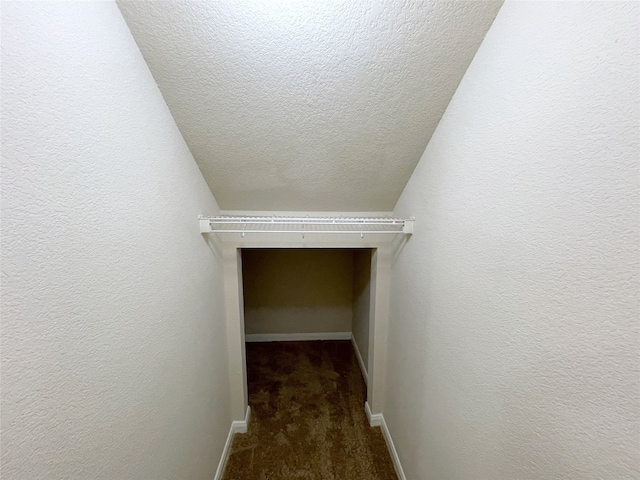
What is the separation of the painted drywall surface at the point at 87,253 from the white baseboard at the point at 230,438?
0.70 metres

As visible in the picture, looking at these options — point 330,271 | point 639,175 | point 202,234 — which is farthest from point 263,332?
point 639,175

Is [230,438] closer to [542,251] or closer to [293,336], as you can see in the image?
[293,336]

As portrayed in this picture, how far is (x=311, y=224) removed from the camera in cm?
159

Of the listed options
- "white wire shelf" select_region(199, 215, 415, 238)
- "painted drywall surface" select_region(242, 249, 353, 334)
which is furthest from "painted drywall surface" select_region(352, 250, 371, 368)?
"white wire shelf" select_region(199, 215, 415, 238)

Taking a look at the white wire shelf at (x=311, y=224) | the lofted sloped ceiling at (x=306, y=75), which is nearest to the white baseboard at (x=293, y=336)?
the white wire shelf at (x=311, y=224)

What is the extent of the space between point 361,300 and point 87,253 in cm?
238

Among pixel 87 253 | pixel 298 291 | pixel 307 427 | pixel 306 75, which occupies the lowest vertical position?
pixel 307 427

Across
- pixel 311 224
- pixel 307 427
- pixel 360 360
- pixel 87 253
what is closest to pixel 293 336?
pixel 360 360

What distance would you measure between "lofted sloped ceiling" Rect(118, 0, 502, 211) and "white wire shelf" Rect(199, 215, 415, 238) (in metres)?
0.24

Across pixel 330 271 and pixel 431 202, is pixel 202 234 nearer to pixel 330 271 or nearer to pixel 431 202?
pixel 431 202

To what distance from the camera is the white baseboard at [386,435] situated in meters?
1.50

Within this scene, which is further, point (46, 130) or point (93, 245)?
point (93, 245)

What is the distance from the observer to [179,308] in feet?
3.33

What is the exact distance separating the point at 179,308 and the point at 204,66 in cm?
91
